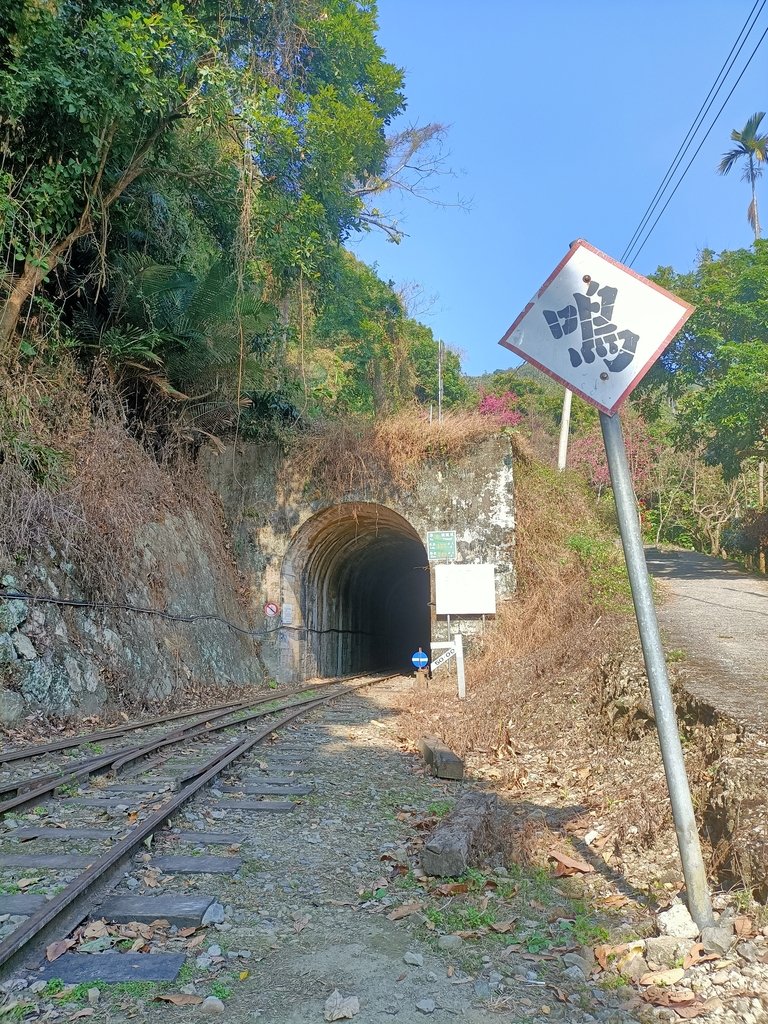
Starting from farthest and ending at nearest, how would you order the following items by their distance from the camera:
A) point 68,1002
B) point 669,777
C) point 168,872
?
point 168,872, point 669,777, point 68,1002

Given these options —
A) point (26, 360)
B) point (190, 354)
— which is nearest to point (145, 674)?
point (26, 360)

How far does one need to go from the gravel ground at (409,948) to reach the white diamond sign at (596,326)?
7.19ft

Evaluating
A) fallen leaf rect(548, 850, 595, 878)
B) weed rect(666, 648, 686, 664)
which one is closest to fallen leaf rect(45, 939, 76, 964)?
fallen leaf rect(548, 850, 595, 878)

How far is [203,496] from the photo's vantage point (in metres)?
14.7

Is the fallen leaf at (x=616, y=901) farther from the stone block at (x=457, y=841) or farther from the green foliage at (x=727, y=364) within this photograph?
the green foliage at (x=727, y=364)

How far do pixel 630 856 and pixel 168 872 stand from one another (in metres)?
2.58

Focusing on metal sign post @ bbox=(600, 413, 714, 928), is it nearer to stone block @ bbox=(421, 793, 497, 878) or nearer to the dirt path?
stone block @ bbox=(421, 793, 497, 878)

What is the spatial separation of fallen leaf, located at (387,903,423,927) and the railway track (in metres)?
0.89

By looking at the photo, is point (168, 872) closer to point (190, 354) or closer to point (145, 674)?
point (145, 674)

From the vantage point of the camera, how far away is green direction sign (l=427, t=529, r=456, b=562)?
47.8ft

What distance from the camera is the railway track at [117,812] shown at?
3.00 meters

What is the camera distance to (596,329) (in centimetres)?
292

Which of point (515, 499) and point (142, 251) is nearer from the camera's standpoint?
point (142, 251)

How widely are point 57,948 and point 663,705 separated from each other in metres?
2.68
